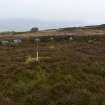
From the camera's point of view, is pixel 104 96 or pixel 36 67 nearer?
pixel 104 96

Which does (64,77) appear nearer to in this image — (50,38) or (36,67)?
(36,67)

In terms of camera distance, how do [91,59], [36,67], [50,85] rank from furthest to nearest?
[91,59], [36,67], [50,85]

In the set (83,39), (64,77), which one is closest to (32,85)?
(64,77)

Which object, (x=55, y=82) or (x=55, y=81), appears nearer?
(x=55, y=82)

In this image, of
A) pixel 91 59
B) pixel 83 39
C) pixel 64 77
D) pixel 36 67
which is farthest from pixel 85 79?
pixel 83 39

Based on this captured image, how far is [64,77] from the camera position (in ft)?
54.0

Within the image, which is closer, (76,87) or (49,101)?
(49,101)

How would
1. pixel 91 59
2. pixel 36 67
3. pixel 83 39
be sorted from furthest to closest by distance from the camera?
pixel 83 39 → pixel 91 59 → pixel 36 67

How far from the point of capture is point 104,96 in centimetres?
1390

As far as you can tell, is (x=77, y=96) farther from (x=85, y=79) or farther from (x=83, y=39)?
(x=83, y=39)

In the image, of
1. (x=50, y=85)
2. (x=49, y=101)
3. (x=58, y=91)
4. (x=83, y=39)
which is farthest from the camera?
(x=83, y=39)

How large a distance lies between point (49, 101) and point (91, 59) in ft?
28.5

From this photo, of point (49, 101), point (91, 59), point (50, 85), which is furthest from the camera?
point (91, 59)

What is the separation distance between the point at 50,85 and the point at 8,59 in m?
7.92
